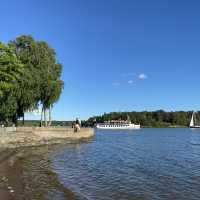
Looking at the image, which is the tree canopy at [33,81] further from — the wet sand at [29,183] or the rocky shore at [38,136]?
the wet sand at [29,183]

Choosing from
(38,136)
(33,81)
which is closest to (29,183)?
(38,136)

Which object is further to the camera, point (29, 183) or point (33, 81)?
point (33, 81)

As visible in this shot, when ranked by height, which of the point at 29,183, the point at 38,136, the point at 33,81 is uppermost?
the point at 33,81

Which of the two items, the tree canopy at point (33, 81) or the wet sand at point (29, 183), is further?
the tree canopy at point (33, 81)

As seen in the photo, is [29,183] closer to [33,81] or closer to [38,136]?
[38,136]

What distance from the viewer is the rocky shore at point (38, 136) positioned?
5052 cm

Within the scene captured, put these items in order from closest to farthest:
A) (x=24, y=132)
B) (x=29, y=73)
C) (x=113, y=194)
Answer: (x=113, y=194)
(x=24, y=132)
(x=29, y=73)

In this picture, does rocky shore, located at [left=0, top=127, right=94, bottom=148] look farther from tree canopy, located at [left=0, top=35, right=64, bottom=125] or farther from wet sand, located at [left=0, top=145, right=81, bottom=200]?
wet sand, located at [left=0, top=145, right=81, bottom=200]

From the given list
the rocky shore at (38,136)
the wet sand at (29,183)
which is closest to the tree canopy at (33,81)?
the rocky shore at (38,136)

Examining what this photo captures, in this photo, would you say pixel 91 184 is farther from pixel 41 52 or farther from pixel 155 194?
pixel 41 52

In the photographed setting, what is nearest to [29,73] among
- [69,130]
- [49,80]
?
[49,80]

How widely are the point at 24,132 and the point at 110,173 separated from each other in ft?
91.7

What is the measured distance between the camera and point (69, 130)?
7419 centimetres

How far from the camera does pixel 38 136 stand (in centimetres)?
6191
